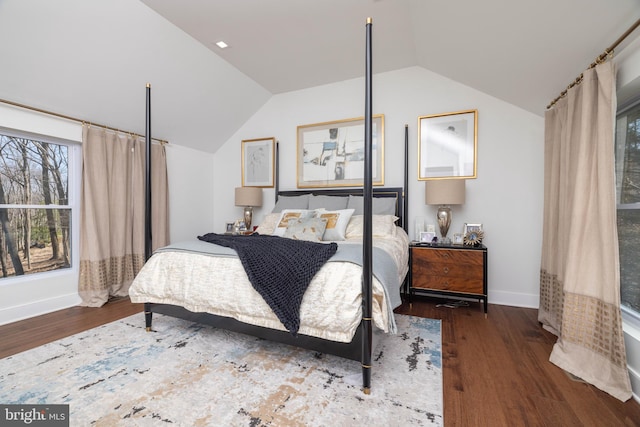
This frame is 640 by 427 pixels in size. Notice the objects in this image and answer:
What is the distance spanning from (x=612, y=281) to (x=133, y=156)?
4.48 meters

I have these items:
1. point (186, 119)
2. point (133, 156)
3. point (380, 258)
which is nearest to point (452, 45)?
point (380, 258)

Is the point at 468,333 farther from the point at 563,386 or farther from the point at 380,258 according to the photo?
the point at 380,258

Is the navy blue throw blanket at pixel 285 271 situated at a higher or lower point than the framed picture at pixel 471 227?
lower

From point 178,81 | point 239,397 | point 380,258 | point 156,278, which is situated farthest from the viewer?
point 178,81

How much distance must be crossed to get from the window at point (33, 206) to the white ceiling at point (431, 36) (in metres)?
1.91

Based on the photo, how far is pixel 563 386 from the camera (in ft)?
5.28

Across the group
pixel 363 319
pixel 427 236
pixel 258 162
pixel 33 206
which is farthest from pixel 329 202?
pixel 33 206

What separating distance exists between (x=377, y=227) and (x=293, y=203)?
4.23 ft

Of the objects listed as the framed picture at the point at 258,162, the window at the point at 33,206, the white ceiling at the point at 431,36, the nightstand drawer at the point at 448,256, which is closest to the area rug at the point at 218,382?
the nightstand drawer at the point at 448,256

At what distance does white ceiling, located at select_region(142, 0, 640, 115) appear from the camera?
5.88 ft

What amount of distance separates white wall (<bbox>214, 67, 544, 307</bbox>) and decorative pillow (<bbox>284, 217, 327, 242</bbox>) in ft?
4.17

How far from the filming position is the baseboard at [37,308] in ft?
8.32

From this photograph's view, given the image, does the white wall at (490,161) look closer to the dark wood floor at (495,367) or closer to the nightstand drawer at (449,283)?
the dark wood floor at (495,367)

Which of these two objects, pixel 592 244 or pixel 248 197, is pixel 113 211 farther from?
pixel 592 244
